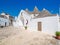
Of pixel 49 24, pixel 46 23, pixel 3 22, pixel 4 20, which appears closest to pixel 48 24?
pixel 49 24

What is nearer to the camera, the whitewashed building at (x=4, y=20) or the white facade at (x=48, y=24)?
the white facade at (x=48, y=24)

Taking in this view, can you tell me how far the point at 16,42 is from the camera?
984 centimetres

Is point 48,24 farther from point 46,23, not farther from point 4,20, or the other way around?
point 4,20

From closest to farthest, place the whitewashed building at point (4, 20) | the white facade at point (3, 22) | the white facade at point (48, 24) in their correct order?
the white facade at point (48, 24), the white facade at point (3, 22), the whitewashed building at point (4, 20)

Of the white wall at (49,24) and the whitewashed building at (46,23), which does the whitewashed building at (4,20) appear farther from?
the white wall at (49,24)

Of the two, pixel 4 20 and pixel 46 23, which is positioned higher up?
pixel 4 20

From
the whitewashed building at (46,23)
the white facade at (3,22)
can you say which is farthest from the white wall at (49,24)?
the white facade at (3,22)

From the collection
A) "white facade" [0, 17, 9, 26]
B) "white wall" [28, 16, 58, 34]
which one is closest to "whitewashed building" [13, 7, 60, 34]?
"white wall" [28, 16, 58, 34]

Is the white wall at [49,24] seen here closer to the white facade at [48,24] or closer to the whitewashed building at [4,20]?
the white facade at [48,24]

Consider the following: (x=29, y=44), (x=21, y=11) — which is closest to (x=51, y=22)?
(x=29, y=44)

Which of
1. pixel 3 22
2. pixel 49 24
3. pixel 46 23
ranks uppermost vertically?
pixel 3 22

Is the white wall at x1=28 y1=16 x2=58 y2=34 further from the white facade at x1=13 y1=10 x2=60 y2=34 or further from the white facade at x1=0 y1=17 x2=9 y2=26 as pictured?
the white facade at x1=0 y1=17 x2=9 y2=26

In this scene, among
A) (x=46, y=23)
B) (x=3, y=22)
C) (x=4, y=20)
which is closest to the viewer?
(x=46, y=23)

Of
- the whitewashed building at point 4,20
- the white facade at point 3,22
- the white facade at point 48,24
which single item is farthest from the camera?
the whitewashed building at point 4,20
